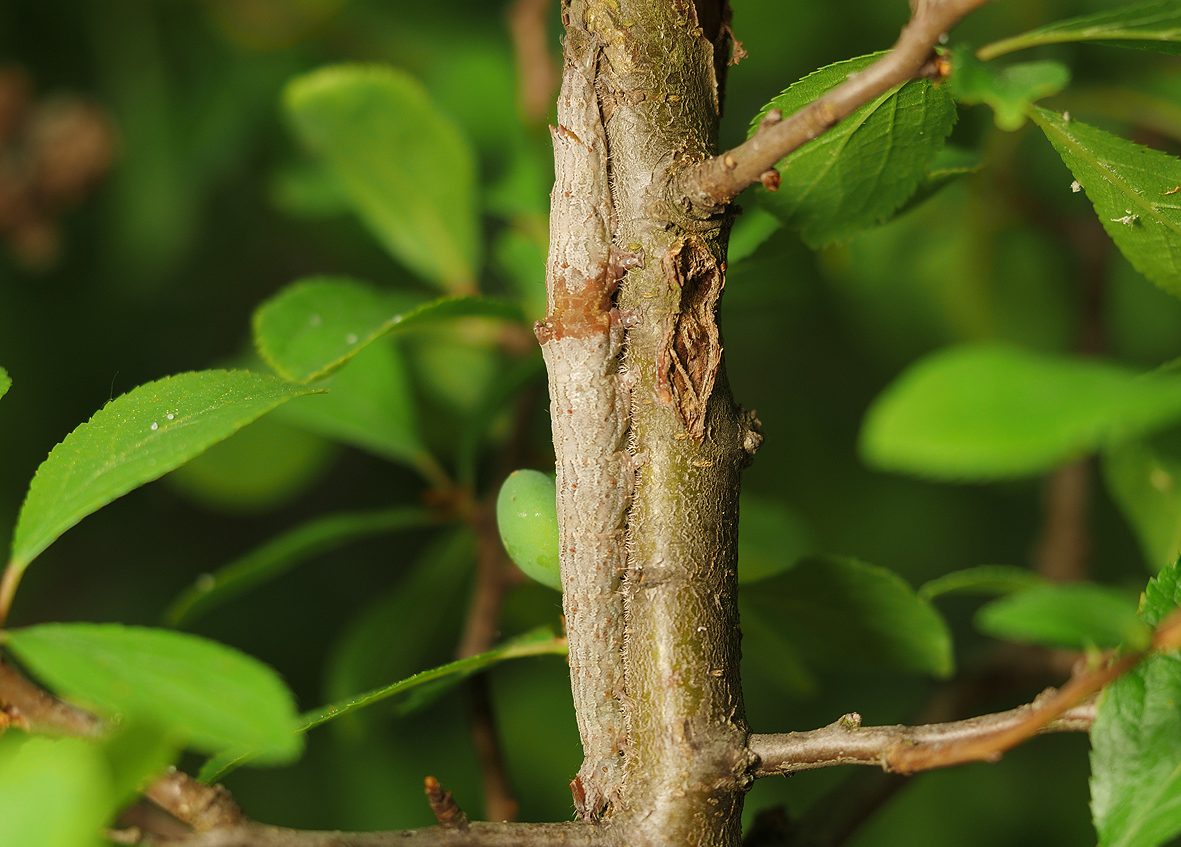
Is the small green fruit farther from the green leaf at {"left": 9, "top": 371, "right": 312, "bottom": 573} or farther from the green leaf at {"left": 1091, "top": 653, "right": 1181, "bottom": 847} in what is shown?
the green leaf at {"left": 1091, "top": 653, "right": 1181, "bottom": 847}

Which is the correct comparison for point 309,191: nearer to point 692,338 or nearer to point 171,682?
point 692,338

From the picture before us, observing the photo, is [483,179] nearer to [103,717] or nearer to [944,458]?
[103,717]

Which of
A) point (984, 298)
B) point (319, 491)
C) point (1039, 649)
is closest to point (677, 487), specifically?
point (1039, 649)

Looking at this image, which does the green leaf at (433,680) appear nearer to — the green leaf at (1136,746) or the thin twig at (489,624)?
the thin twig at (489,624)

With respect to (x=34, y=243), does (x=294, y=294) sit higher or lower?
lower

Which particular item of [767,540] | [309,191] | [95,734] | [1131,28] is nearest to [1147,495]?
[767,540]

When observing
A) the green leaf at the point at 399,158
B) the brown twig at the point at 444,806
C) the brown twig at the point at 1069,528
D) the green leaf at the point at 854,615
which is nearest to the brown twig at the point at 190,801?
the brown twig at the point at 444,806
